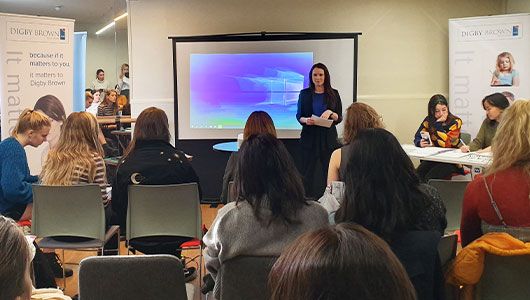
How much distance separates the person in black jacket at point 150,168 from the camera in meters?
3.12

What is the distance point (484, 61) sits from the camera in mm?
5973

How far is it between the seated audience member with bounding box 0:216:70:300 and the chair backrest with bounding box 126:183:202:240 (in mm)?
1799

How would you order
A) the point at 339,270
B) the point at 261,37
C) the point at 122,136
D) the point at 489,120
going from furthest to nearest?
the point at 122,136, the point at 261,37, the point at 489,120, the point at 339,270

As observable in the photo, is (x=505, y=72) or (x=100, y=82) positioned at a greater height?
(x=100, y=82)

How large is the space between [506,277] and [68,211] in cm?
234

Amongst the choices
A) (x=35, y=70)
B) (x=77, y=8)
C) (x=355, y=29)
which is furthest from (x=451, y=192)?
(x=77, y=8)

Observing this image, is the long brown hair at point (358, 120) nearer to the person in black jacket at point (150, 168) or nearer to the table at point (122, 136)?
the person in black jacket at point (150, 168)

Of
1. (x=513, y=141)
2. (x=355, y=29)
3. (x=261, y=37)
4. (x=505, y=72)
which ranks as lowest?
(x=513, y=141)

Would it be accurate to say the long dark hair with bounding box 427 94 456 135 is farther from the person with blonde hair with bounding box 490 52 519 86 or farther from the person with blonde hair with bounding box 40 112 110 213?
the person with blonde hair with bounding box 40 112 110 213

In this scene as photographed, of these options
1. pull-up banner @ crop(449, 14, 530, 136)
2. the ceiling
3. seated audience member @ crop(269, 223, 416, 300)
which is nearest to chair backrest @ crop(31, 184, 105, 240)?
seated audience member @ crop(269, 223, 416, 300)

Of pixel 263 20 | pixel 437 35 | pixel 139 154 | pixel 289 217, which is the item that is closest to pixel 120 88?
pixel 263 20

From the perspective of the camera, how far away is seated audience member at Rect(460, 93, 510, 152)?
464cm

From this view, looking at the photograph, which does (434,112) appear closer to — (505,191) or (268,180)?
(505,191)

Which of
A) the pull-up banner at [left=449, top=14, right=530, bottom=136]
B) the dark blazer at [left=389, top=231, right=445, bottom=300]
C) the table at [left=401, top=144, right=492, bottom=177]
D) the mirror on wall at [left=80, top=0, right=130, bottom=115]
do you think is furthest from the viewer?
the mirror on wall at [left=80, top=0, right=130, bottom=115]
